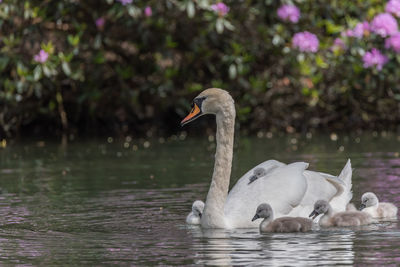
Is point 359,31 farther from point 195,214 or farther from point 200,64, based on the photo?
point 195,214

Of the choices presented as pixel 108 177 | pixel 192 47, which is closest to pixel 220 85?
pixel 192 47

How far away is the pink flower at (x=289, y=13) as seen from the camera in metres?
20.2

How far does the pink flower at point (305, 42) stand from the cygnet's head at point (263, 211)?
1129 cm

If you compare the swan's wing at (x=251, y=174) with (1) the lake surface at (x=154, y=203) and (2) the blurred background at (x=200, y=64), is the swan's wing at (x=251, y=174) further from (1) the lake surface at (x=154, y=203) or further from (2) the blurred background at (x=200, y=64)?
(2) the blurred background at (x=200, y=64)

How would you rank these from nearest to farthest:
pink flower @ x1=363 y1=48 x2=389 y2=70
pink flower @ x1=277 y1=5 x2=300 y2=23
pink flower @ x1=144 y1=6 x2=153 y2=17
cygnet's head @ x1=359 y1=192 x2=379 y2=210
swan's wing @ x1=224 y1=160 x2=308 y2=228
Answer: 1. swan's wing @ x1=224 y1=160 x2=308 y2=228
2. cygnet's head @ x1=359 y1=192 x2=379 y2=210
3. pink flower @ x1=144 y1=6 x2=153 y2=17
4. pink flower @ x1=277 y1=5 x2=300 y2=23
5. pink flower @ x1=363 y1=48 x2=389 y2=70

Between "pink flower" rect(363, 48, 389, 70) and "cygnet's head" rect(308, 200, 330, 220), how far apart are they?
11442mm

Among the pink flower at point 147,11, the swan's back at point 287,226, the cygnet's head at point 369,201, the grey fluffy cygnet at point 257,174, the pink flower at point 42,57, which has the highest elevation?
the pink flower at point 147,11

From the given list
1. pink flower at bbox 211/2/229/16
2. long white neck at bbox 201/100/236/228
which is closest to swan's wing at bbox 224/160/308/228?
long white neck at bbox 201/100/236/228

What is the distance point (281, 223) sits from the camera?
9.26m

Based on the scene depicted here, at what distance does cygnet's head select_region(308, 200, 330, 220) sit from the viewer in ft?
31.5

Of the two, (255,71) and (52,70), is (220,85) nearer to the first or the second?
(255,71)

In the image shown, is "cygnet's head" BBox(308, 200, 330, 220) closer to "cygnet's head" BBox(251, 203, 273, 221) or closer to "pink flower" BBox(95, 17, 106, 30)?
"cygnet's head" BBox(251, 203, 273, 221)

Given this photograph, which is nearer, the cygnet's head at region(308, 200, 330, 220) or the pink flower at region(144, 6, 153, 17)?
the cygnet's head at region(308, 200, 330, 220)

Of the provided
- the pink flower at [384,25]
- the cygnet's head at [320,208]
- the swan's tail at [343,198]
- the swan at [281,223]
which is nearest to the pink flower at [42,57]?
the pink flower at [384,25]
